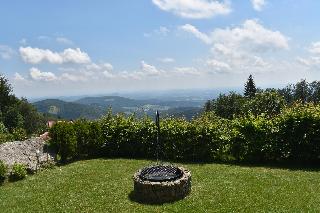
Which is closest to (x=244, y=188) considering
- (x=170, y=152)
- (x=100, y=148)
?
(x=170, y=152)

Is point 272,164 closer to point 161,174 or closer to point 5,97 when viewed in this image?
point 161,174

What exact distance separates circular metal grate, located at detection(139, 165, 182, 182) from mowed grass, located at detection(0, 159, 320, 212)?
42.6 inches

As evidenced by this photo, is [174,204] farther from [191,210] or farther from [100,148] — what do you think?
[100,148]

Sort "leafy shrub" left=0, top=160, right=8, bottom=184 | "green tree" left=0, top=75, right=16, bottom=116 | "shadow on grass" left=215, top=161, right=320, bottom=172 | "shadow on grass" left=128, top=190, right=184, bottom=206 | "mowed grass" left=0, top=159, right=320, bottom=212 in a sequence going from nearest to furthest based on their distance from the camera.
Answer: "mowed grass" left=0, top=159, right=320, bottom=212 → "shadow on grass" left=128, top=190, right=184, bottom=206 → "leafy shrub" left=0, top=160, right=8, bottom=184 → "shadow on grass" left=215, top=161, right=320, bottom=172 → "green tree" left=0, top=75, right=16, bottom=116

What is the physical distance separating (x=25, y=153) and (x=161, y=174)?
11634mm

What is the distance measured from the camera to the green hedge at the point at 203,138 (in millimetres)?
23031

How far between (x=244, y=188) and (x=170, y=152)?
8.71 meters

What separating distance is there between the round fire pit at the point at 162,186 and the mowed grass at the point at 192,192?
44 centimetres

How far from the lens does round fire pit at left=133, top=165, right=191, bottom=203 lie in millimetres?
16734

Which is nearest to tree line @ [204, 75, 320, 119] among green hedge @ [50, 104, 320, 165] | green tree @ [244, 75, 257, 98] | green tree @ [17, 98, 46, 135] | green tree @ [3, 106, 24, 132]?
green tree @ [244, 75, 257, 98]

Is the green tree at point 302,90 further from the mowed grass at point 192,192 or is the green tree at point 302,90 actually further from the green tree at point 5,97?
the mowed grass at point 192,192

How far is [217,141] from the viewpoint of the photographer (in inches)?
976

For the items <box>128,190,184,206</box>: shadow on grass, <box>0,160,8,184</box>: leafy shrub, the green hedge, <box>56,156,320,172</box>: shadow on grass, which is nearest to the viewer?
<box>128,190,184,206</box>: shadow on grass

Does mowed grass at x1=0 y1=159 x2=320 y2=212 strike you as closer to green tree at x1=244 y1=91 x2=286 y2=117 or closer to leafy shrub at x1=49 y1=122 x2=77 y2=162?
leafy shrub at x1=49 y1=122 x2=77 y2=162
